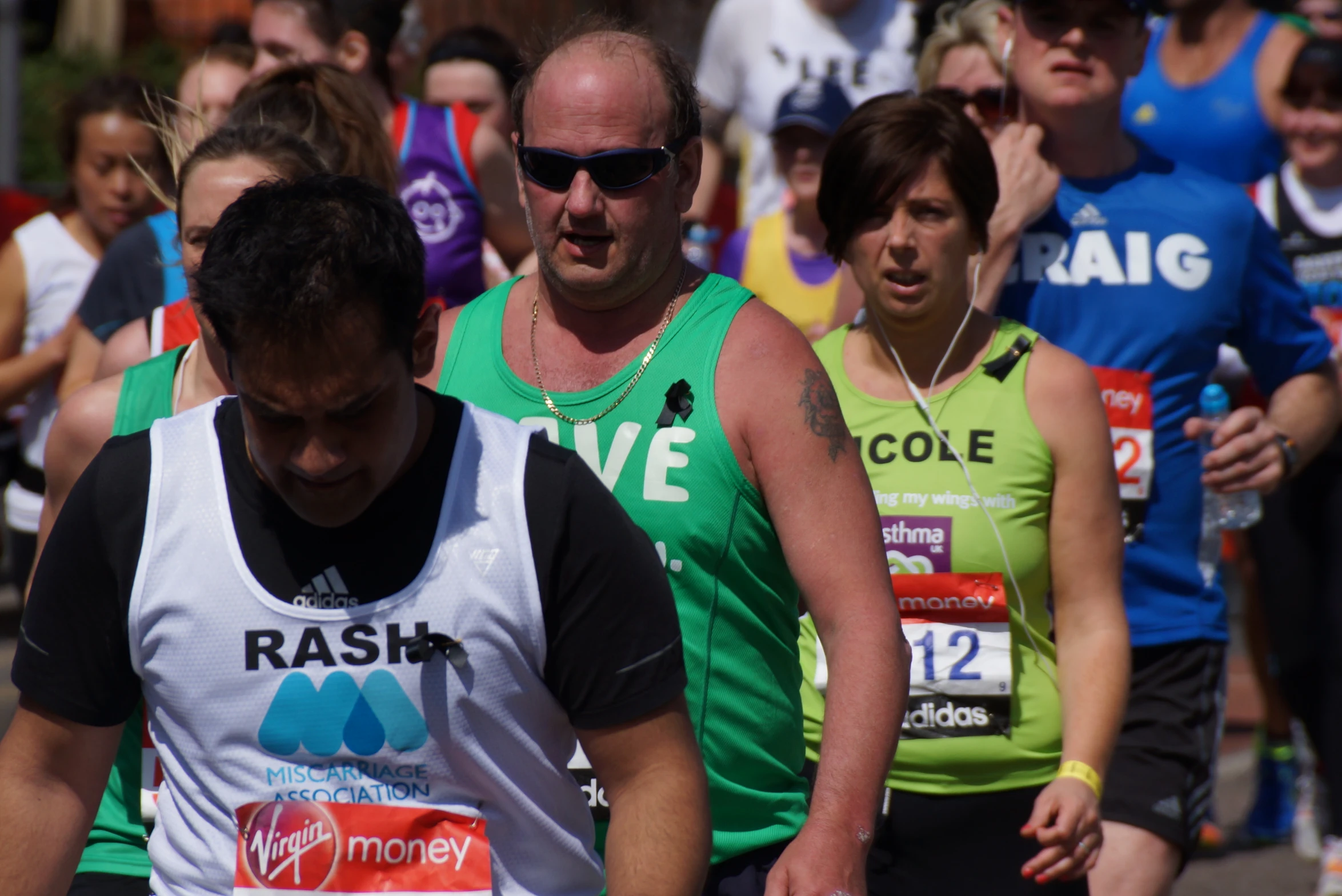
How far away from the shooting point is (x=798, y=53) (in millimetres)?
6918

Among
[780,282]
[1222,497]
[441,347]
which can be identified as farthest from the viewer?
[780,282]

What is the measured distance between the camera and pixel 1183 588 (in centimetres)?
431

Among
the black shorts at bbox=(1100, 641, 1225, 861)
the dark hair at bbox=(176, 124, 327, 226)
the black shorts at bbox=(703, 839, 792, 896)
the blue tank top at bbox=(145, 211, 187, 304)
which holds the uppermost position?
the dark hair at bbox=(176, 124, 327, 226)

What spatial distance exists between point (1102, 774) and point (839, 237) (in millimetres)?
1286

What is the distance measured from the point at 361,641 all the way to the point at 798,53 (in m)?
5.05

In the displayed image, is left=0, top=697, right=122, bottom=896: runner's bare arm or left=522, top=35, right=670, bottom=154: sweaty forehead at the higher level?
left=522, top=35, right=670, bottom=154: sweaty forehead

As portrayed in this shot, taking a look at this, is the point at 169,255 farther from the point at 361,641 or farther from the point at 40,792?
the point at 361,641

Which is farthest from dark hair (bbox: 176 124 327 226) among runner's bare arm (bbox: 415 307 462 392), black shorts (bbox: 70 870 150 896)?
black shorts (bbox: 70 870 150 896)

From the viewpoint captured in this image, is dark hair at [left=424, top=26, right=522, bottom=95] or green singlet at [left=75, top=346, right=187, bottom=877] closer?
green singlet at [left=75, top=346, right=187, bottom=877]

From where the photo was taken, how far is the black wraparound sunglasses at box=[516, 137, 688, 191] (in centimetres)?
298

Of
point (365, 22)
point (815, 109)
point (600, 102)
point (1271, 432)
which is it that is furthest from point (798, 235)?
point (600, 102)

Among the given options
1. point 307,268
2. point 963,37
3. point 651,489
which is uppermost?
point 963,37

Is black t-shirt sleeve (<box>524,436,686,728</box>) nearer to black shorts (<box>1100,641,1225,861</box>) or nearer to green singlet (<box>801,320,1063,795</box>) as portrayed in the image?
green singlet (<box>801,320,1063,795</box>)

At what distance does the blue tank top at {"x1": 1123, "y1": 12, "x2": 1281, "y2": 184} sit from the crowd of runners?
17 cm
